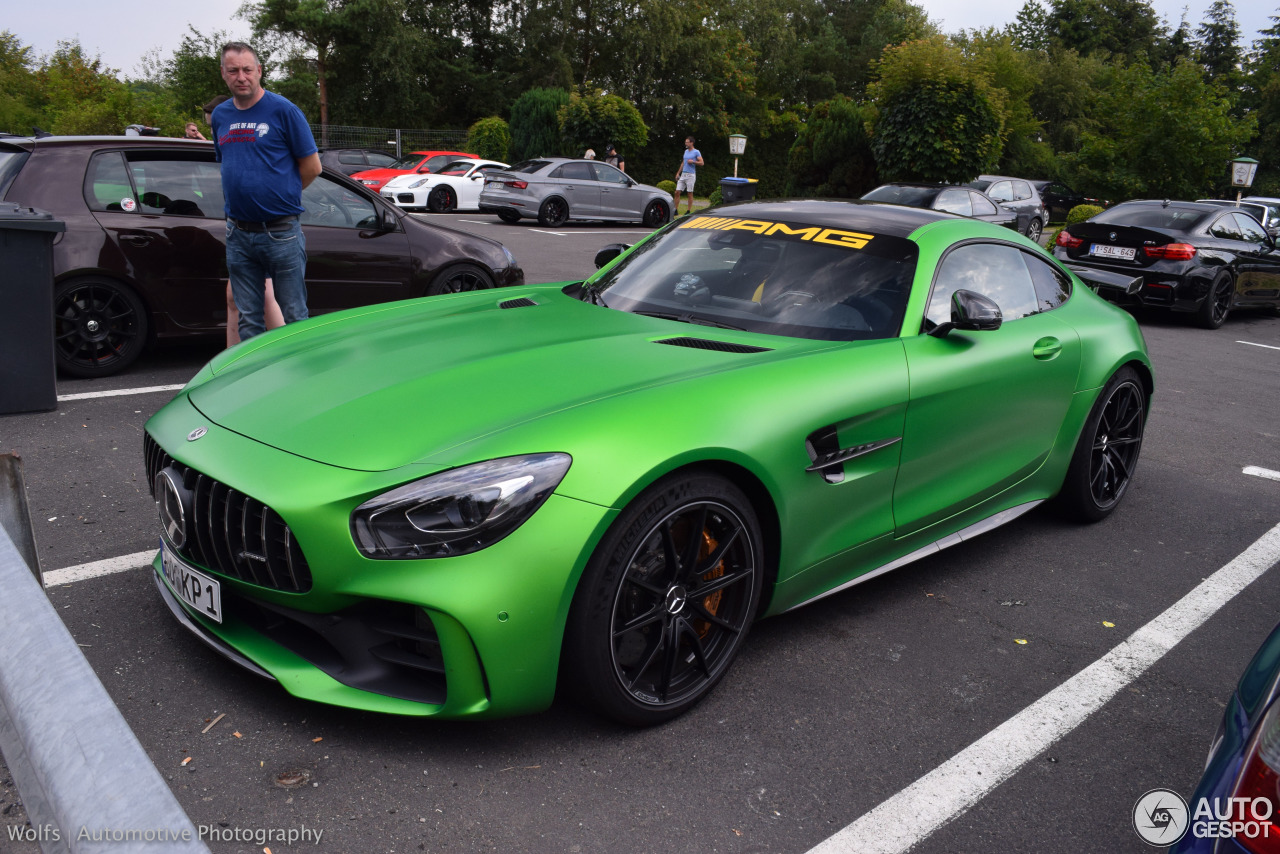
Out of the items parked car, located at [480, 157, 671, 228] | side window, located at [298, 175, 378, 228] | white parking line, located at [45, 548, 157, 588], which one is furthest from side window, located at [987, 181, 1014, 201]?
white parking line, located at [45, 548, 157, 588]

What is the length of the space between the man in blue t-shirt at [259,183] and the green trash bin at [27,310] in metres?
0.86

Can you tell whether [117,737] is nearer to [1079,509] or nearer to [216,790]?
[216,790]

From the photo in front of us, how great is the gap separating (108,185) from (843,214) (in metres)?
4.45

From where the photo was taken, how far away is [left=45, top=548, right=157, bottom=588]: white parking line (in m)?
3.27

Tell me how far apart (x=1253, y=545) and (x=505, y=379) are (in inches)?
142

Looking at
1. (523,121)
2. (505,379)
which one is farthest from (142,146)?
(523,121)

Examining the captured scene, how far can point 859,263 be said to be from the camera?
3600mm

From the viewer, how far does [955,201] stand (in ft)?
46.8

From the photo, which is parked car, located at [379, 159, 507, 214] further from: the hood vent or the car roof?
the hood vent

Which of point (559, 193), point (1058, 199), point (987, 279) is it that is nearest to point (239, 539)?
point (987, 279)

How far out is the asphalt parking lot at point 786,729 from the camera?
226cm

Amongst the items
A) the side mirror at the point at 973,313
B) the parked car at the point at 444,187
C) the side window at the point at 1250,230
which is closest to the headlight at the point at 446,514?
the side mirror at the point at 973,313

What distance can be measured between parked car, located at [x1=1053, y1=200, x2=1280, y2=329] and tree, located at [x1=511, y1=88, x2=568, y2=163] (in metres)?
23.3

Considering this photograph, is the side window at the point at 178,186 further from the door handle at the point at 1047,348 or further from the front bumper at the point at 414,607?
the door handle at the point at 1047,348
